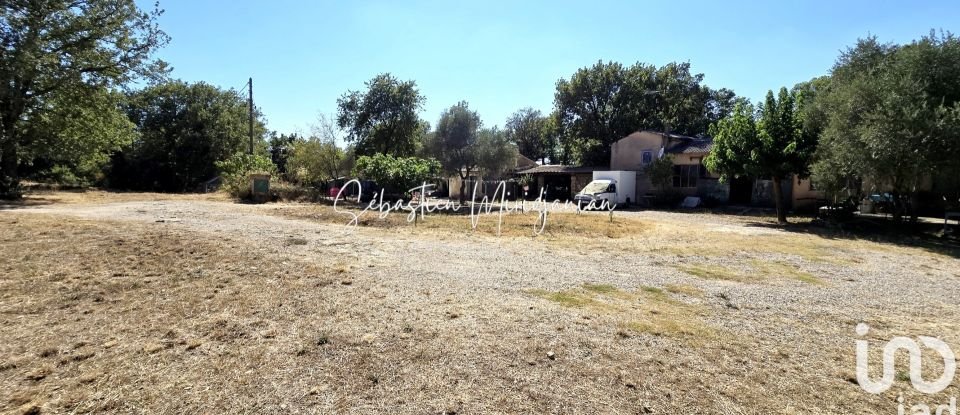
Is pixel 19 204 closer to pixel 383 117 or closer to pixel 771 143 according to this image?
pixel 383 117

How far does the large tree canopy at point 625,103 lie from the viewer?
3878 centimetres

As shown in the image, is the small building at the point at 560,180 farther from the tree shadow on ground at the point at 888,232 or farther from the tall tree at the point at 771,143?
the tree shadow on ground at the point at 888,232

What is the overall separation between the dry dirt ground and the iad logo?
8cm

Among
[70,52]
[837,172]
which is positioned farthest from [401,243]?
[70,52]

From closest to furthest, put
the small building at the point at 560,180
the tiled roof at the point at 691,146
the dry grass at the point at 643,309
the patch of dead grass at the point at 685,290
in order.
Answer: the dry grass at the point at 643,309 → the patch of dead grass at the point at 685,290 → the tiled roof at the point at 691,146 → the small building at the point at 560,180

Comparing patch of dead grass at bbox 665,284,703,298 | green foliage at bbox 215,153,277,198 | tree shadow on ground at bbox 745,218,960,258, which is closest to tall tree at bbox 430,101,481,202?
green foliage at bbox 215,153,277,198

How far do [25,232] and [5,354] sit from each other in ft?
24.5

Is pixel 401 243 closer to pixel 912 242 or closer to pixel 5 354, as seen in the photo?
pixel 5 354

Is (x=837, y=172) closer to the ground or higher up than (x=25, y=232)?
higher up

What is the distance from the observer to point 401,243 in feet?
34.5

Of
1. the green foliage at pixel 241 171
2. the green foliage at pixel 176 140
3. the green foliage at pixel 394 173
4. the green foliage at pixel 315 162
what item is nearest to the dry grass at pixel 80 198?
the green foliage at pixel 241 171

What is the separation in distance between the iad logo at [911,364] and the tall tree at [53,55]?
25.9m

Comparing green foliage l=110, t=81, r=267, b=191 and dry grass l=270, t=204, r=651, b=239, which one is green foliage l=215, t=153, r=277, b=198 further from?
green foliage l=110, t=81, r=267, b=191

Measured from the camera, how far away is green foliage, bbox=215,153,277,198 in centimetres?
2330
